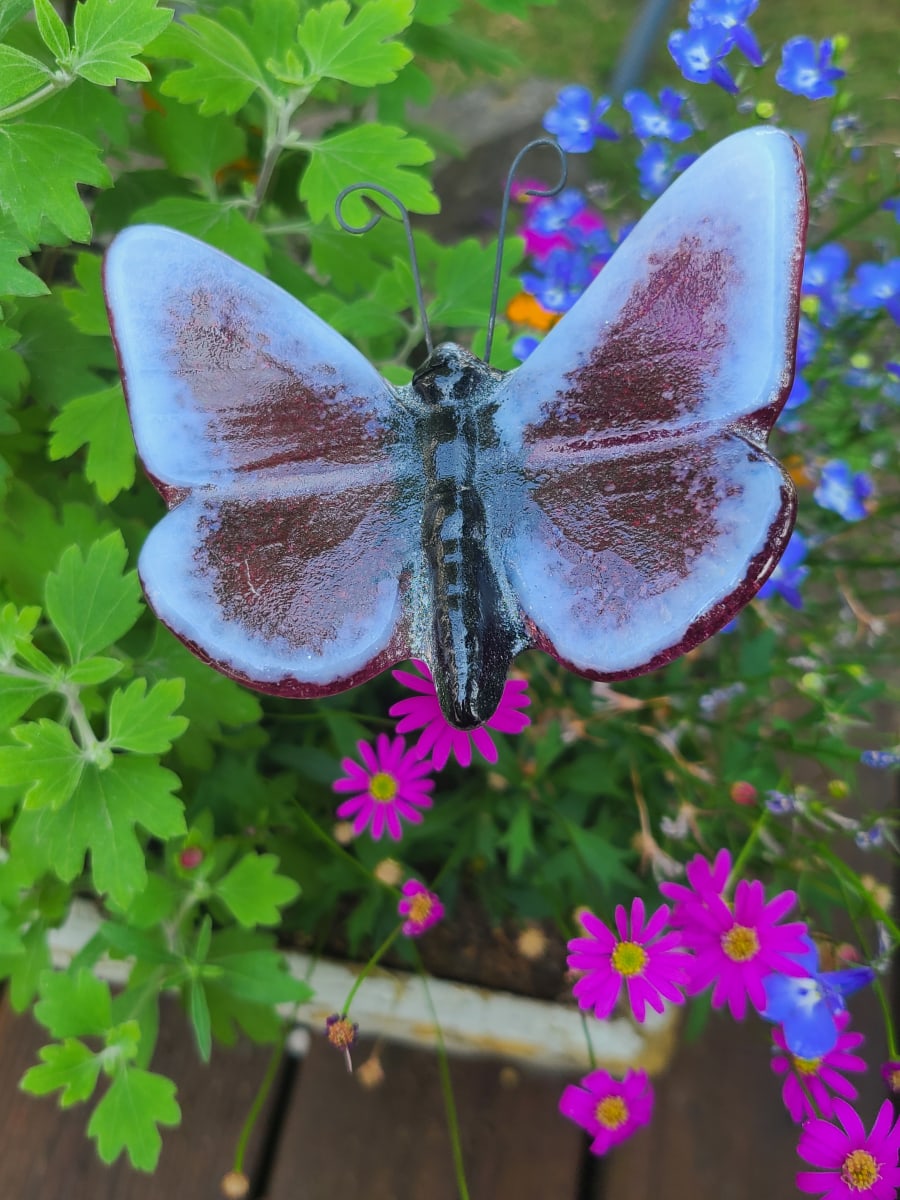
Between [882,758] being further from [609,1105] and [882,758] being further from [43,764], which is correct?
[43,764]

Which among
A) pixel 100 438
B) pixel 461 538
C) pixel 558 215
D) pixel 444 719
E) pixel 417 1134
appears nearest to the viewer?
pixel 461 538

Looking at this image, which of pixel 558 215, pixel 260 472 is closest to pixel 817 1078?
pixel 260 472

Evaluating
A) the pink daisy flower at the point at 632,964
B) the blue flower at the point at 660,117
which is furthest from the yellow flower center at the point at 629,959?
the blue flower at the point at 660,117

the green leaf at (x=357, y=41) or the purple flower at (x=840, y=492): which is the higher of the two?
the green leaf at (x=357, y=41)

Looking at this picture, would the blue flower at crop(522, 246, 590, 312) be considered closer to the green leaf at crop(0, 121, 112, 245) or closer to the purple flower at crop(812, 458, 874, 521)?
the purple flower at crop(812, 458, 874, 521)

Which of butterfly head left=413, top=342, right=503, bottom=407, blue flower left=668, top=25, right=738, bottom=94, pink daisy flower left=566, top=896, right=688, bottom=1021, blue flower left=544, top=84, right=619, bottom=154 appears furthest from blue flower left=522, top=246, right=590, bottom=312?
pink daisy flower left=566, top=896, right=688, bottom=1021

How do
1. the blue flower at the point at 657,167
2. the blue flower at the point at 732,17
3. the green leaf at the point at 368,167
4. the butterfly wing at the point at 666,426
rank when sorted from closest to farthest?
the butterfly wing at the point at 666,426 < the green leaf at the point at 368,167 < the blue flower at the point at 732,17 < the blue flower at the point at 657,167

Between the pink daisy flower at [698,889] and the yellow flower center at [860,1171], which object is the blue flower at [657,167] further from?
the yellow flower center at [860,1171]
